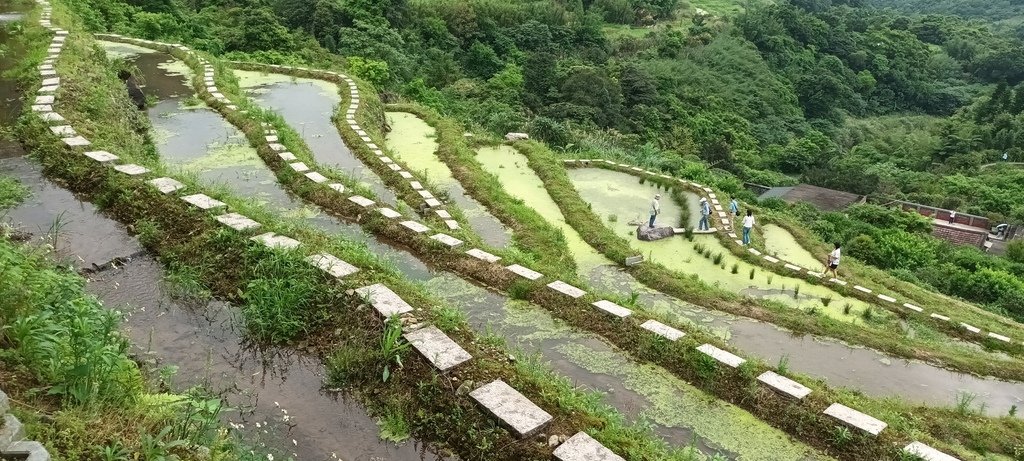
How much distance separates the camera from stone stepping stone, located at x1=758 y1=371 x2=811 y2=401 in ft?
18.6

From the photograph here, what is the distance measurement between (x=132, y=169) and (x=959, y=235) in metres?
36.6

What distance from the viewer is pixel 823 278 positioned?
13.1 metres

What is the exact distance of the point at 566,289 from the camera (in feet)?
24.4

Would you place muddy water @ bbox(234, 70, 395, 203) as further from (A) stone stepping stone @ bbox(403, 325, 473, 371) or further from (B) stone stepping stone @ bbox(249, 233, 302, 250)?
(A) stone stepping stone @ bbox(403, 325, 473, 371)

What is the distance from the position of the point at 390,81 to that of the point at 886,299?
20832mm

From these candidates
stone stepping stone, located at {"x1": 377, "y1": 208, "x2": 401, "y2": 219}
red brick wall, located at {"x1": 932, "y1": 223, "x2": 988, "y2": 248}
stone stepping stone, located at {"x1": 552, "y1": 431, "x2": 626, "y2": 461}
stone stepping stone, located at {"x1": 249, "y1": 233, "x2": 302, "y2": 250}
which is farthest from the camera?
red brick wall, located at {"x1": 932, "y1": 223, "x2": 988, "y2": 248}

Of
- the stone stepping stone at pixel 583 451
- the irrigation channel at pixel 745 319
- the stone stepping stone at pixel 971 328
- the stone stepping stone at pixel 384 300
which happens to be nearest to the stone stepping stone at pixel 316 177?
the stone stepping stone at pixel 384 300

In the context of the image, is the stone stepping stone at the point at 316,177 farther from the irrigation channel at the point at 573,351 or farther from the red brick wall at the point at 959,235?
the red brick wall at the point at 959,235

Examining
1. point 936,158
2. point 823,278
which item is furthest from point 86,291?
point 936,158

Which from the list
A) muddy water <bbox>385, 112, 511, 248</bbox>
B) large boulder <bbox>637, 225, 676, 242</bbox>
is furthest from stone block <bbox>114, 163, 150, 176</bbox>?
large boulder <bbox>637, 225, 676, 242</bbox>

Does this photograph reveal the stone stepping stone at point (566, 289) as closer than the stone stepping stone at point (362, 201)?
Yes

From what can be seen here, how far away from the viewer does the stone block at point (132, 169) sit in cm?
798

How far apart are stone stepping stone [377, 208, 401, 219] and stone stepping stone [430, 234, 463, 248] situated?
84 centimetres

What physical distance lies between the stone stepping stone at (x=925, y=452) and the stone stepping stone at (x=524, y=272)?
13.2 ft
